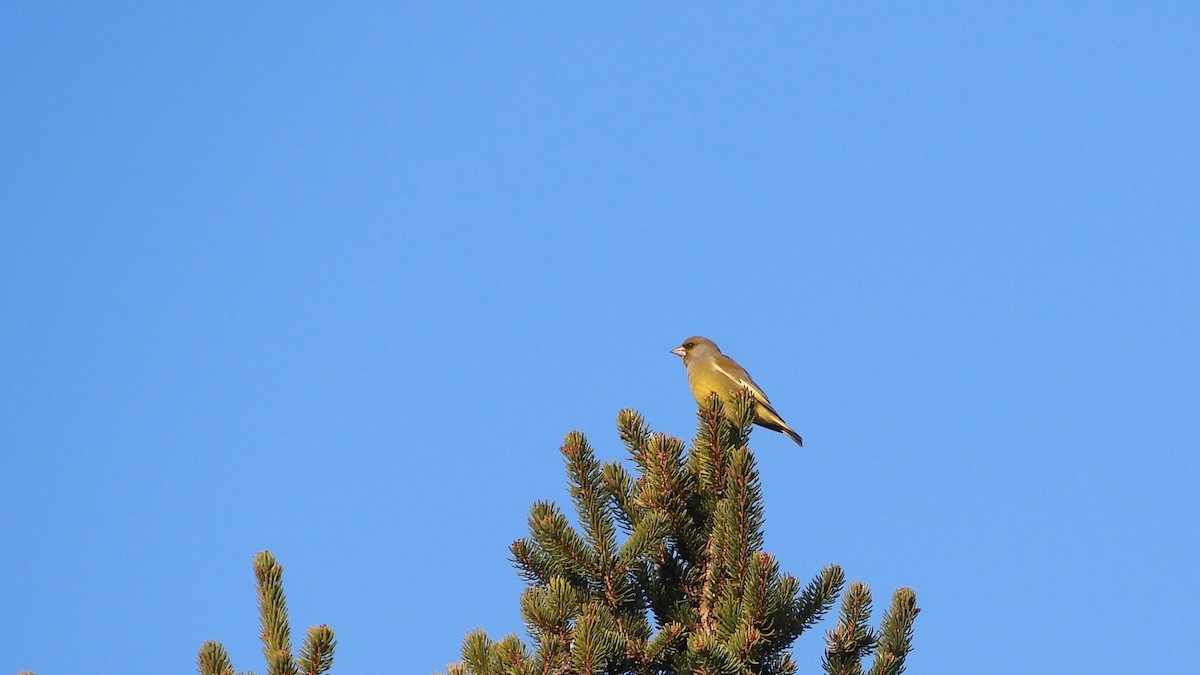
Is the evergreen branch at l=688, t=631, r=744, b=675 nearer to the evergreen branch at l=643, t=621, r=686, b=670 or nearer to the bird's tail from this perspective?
the evergreen branch at l=643, t=621, r=686, b=670

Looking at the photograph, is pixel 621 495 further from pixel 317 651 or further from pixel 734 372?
pixel 734 372

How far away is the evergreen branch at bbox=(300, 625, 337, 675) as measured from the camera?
4805mm

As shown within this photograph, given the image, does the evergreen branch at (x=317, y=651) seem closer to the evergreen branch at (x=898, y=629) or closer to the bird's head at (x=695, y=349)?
the evergreen branch at (x=898, y=629)

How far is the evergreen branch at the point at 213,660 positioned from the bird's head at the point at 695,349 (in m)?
7.39

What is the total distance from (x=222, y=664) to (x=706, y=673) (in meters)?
1.86

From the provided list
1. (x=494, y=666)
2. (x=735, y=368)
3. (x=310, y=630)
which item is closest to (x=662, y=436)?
(x=494, y=666)

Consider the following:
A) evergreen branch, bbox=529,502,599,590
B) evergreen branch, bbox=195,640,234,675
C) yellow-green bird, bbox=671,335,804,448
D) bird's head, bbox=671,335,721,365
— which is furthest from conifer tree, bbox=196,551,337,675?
bird's head, bbox=671,335,721,365

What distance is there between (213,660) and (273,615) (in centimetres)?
27

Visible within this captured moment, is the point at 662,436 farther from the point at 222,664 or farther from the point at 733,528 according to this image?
the point at 222,664

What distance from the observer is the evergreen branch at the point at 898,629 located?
5.55m

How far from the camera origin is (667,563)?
20.1ft

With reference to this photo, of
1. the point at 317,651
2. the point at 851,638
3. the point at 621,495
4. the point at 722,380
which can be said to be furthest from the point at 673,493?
the point at 722,380

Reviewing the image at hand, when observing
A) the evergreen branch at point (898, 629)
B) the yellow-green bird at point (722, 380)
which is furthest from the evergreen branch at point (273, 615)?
the yellow-green bird at point (722, 380)

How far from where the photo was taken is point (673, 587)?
20.1 ft
